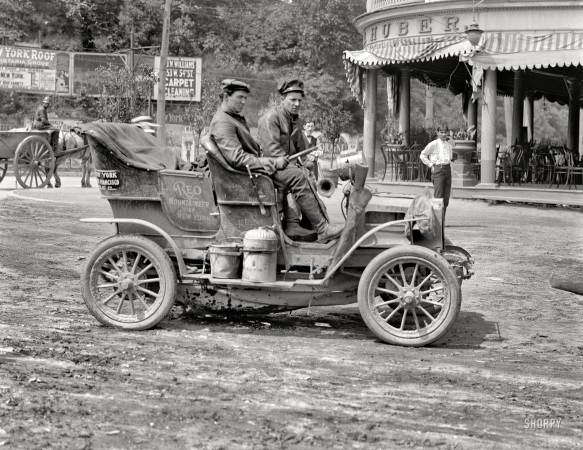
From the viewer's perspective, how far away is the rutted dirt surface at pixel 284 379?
4645mm

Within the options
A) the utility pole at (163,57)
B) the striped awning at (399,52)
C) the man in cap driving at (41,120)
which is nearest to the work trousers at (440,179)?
the striped awning at (399,52)

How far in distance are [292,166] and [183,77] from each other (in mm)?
44894

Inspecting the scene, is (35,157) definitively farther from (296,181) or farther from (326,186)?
(326,186)

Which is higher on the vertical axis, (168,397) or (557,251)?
(557,251)

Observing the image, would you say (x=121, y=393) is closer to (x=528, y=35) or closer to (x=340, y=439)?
(x=340, y=439)

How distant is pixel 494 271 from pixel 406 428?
663cm

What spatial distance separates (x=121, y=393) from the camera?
5.26 metres

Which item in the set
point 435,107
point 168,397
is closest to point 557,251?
point 168,397

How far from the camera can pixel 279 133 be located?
752 centimetres

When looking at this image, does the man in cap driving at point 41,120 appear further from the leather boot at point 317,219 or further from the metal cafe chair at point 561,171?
the leather boot at point 317,219

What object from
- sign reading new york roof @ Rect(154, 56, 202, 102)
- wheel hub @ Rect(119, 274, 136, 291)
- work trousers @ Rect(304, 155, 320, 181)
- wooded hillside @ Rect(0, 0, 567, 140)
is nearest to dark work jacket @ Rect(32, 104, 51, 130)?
work trousers @ Rect(304, 155, 320, 181)

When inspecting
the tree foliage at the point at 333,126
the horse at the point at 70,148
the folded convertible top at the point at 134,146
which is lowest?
the folded convertible top at the point at 134,146

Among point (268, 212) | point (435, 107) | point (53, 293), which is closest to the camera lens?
point (268, 212)

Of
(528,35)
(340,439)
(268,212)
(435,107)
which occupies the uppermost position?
(435,107)
